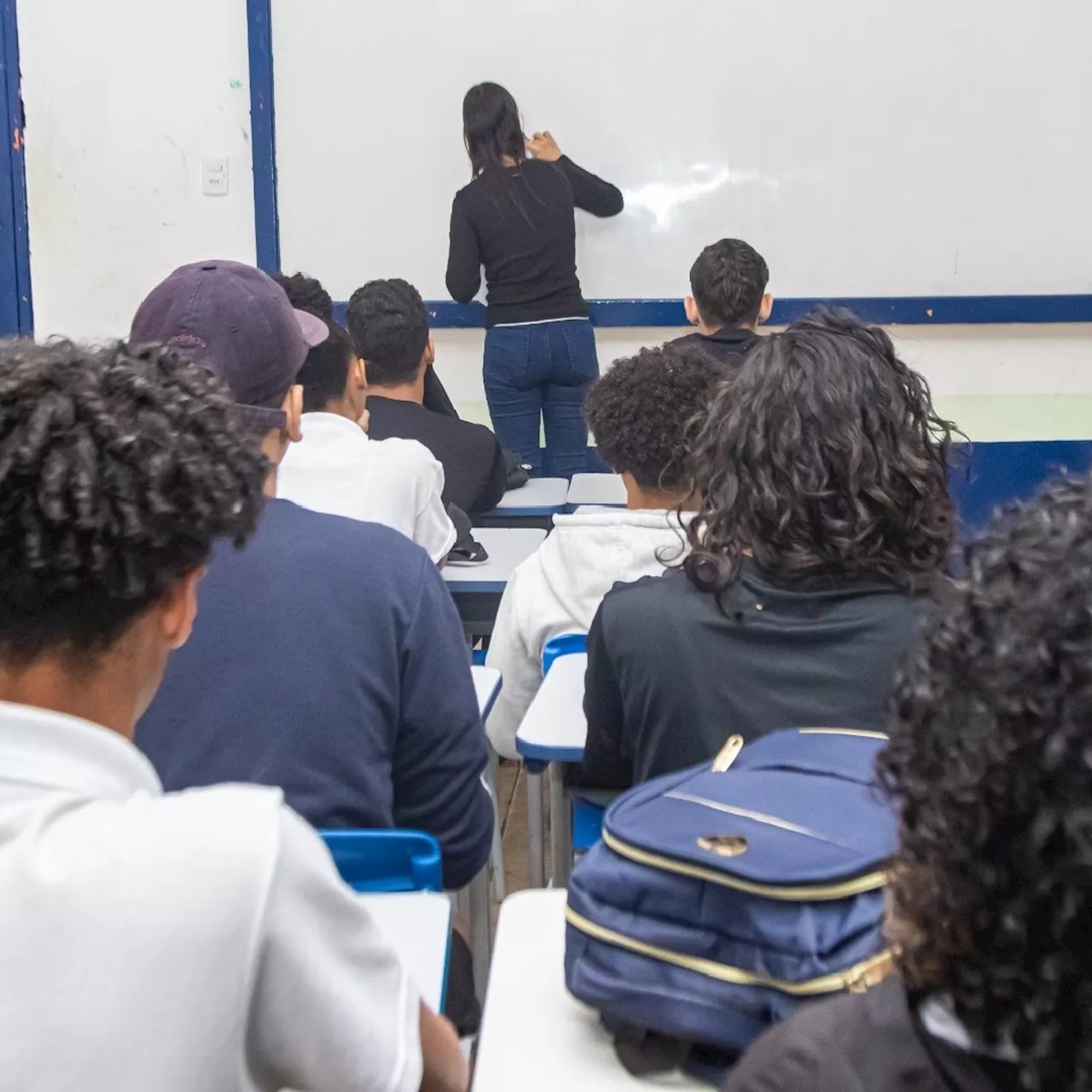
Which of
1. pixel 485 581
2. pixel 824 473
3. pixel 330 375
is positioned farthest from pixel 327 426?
pixel 824 473

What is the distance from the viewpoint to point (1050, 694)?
521mm

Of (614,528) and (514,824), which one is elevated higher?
(614,528)

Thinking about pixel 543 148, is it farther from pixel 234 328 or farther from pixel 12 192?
pixel 234 328

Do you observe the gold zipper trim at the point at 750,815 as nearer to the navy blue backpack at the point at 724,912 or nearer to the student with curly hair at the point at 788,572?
the navy blue backpack at the point at 724,912

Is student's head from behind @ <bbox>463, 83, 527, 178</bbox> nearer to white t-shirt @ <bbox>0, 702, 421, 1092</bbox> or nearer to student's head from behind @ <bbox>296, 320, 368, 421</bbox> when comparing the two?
student's head from behind @ <bbox>296, 320, 368, 421</bbox>

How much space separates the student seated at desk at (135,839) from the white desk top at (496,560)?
1.59 metres

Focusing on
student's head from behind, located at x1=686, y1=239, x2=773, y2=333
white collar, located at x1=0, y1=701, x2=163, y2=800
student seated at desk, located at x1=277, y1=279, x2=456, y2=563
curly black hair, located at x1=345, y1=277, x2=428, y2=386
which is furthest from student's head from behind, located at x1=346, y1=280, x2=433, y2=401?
white collar, located at x1=0, y1=701, x2=163, y2=800

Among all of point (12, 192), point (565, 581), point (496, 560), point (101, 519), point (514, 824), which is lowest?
point (514, 824)

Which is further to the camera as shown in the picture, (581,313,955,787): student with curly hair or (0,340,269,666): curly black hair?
(581,313,955,787): student with curly hair

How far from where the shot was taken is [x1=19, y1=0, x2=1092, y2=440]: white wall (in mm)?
4480

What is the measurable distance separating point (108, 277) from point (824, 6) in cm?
262

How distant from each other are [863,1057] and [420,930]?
0.61 m

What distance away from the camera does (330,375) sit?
240 centimetres

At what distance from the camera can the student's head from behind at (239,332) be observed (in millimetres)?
1549
